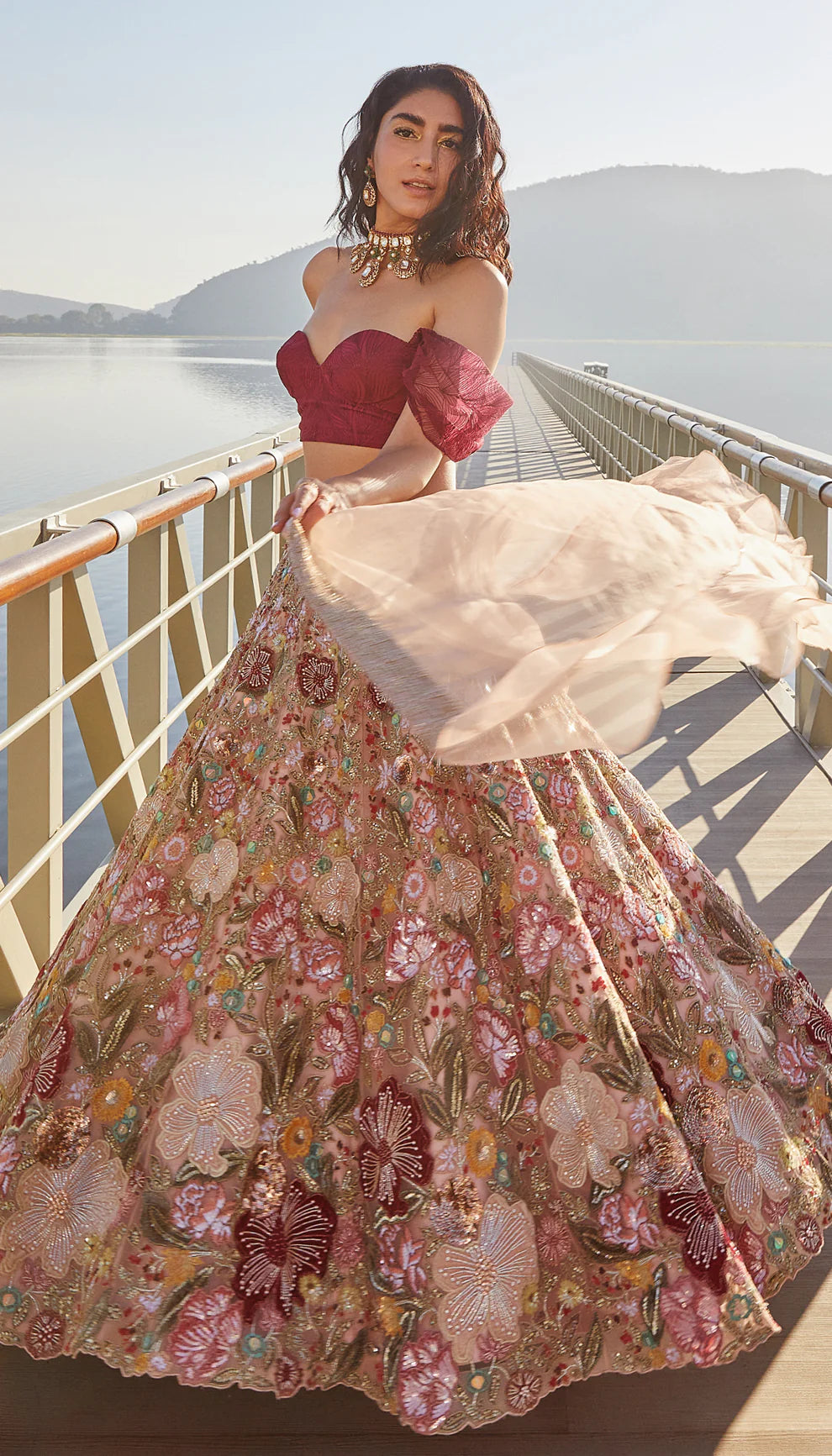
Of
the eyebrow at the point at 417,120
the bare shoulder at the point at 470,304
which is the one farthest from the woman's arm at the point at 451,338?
the eyebrow at the point at 417,120

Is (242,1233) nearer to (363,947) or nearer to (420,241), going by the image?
(363,947)

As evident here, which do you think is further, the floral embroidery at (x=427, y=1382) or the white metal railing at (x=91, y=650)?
the white metal railing at (x=91, y=650)

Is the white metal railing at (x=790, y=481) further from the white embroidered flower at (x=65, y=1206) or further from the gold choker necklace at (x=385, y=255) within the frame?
the white embroidered flower at (x=65, y=1206)

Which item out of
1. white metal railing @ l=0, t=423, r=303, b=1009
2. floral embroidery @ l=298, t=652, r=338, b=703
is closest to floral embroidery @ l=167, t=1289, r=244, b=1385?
floral embroidery @ l=298, t=652, r=338, b=703

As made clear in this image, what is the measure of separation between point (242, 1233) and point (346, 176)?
1238 millimetres

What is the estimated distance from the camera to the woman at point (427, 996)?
1124mm

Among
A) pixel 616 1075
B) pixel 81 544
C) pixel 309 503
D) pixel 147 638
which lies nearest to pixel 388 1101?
pixel 616 1075

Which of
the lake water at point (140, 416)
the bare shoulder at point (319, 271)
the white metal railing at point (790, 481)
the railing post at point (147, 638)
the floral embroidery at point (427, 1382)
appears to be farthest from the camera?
the lake water at point (140, 416)

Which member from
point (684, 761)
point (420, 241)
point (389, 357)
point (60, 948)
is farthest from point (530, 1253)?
point (684, 761)

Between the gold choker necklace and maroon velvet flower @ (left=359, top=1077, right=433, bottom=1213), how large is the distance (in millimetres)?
951

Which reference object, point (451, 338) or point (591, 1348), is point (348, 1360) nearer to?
point (591, 1348)

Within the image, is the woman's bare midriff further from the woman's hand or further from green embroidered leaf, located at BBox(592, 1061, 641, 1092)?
green embroidered leaf, located at BBox(592, 1061, 641, 1092)

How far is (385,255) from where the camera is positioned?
150 centimetres

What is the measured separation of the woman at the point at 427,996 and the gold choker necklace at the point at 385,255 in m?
0.03
